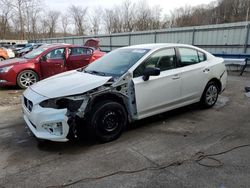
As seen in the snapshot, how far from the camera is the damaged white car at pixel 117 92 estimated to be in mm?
3449

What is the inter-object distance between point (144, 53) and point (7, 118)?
342 centimetres

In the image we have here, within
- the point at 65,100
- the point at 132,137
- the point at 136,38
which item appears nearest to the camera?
the point at 65,100

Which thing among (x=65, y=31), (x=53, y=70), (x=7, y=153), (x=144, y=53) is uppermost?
(x=65, y=31)

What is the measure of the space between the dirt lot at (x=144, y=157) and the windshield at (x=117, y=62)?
1164mm

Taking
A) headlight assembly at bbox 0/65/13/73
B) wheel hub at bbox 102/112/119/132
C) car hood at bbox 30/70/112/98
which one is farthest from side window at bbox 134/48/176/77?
headlight assembly at bbox 0/65/13/73

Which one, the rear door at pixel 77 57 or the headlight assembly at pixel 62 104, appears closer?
the headlight assembly at pixel 62 104

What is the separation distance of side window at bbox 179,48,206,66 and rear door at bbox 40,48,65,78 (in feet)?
16.9

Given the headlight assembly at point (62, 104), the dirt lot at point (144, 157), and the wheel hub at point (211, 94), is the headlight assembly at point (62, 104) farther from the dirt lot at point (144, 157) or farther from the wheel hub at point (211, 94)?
the wheel hub at point (211, 94)

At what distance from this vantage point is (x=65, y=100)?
3465mm

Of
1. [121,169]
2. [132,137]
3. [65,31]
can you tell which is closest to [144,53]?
[132,137]

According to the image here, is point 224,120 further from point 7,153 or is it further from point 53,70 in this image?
point 53,70

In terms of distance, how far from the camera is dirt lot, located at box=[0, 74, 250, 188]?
111 inches

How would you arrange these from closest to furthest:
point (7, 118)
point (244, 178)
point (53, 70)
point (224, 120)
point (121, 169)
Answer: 1. point (244, 178)
2. point (121, 169)
3. point (224, 120)
4. point (7, 118)
5. point (53, 70)

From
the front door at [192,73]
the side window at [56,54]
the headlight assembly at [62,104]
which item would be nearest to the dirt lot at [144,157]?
the front door at [192,73]
